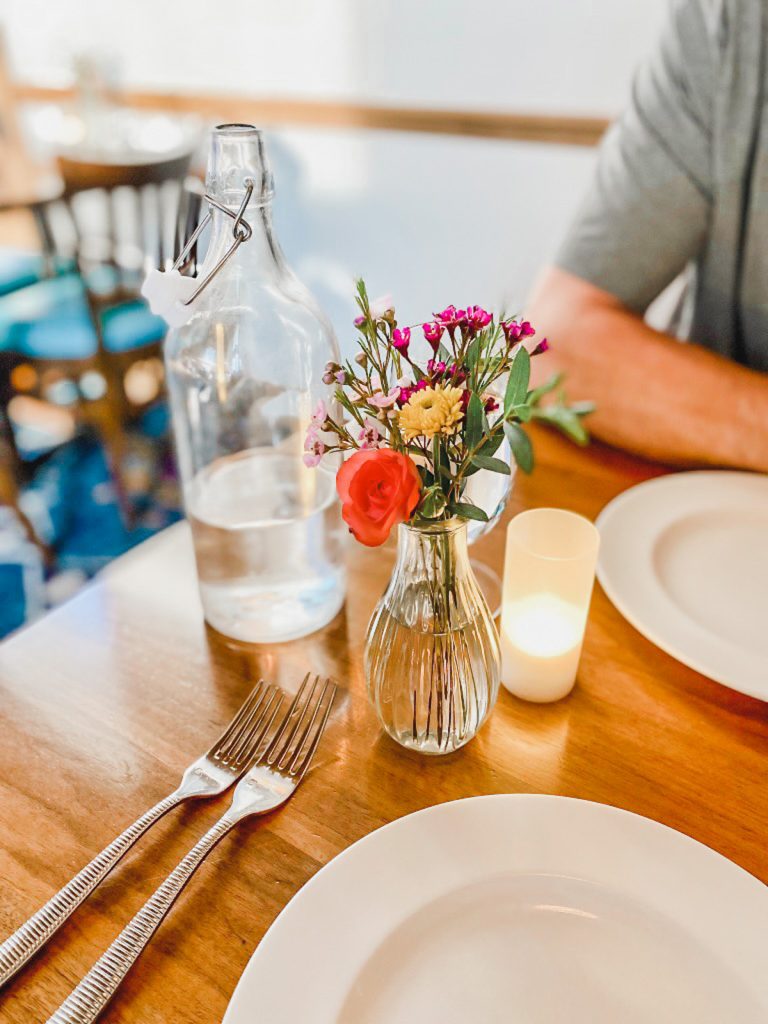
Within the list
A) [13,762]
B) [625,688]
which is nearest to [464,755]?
[625,688]

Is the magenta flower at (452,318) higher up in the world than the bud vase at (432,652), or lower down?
higher up

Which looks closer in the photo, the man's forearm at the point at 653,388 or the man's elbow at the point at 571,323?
the man's forearm at the point at 653,388

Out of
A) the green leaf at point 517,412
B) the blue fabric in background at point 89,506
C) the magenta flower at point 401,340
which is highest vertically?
the magenta flower at point 401,340

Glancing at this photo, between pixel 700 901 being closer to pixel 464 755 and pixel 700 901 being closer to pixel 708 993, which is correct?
pixel 708 993

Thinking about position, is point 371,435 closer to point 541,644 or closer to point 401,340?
point 401,340

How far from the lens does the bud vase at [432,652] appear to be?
0.47 meters

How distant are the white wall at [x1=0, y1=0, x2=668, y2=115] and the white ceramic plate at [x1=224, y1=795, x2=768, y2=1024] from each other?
2110 millimetres

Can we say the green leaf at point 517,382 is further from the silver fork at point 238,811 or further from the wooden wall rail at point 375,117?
the wooden wall rail at point 375,117

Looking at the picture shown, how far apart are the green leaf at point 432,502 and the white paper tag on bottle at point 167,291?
0.19 m

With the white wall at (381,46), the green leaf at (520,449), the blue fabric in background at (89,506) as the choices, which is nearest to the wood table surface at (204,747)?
the green leaf at (520,449)

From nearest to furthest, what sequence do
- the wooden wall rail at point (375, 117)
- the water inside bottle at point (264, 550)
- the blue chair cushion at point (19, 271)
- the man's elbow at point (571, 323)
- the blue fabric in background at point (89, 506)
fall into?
the water inside bottle at point (264, 550), the man's elbow at point (571, 323), the blue fabric in background at point (89, 506), the blue chair cushion at point (19, 271), the wooden wall rail at point (375, 117)

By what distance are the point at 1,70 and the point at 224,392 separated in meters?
3.95

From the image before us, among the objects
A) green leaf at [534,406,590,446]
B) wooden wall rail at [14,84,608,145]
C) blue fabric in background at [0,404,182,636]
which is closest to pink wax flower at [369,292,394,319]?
green leaf at [534,406,590,446]

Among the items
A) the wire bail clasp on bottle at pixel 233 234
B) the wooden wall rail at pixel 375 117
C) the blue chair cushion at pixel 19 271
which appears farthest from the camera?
the wooden wall rail at pixel 375 117
